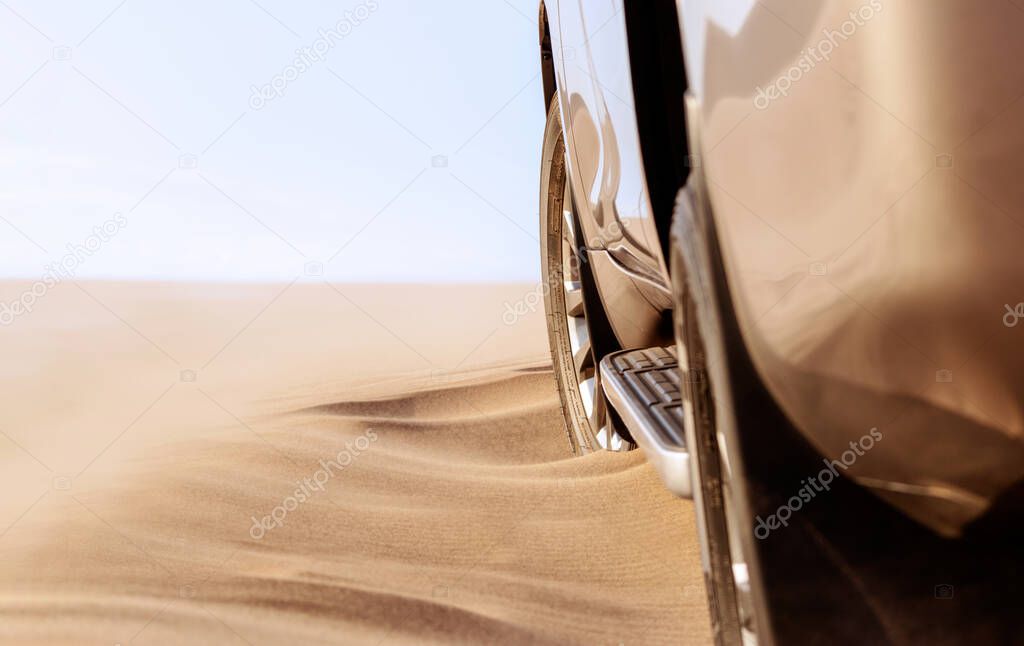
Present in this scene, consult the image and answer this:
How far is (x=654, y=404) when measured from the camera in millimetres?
1668

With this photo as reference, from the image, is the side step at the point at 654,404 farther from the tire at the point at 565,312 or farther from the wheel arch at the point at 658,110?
the tire at the point at 565,312

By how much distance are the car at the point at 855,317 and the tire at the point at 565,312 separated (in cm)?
195

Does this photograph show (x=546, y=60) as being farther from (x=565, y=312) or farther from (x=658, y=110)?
(x=658, y=110)

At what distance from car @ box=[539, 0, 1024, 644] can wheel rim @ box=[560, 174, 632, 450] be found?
6.33ft

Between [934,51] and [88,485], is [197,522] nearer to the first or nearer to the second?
[88,485]

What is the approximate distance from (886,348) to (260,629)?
126cm

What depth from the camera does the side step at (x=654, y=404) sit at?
131 centimetres

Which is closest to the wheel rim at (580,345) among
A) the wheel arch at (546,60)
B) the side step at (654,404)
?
the wheel arch at (546,60)

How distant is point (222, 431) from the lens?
348 cm

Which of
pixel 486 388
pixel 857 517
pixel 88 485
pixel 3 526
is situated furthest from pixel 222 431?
pixel 857 517

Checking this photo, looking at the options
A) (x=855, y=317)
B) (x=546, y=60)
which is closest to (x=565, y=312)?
(x=546, y=60)

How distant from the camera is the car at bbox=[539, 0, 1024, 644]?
91 cm

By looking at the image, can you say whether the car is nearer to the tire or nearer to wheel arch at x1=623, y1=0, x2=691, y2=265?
wheel arch at x1=623, y1=0, x2=691, y2=265

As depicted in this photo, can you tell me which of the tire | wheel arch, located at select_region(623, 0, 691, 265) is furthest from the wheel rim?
wheel arch, located at select_region(623, 0, 691, 265)
